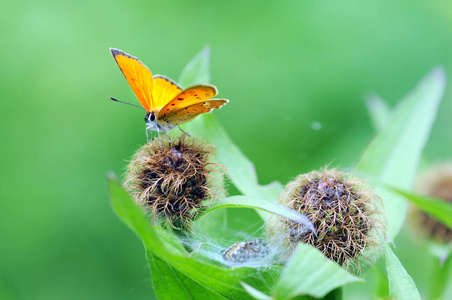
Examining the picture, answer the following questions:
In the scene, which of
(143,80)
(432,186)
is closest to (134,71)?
(143,80)

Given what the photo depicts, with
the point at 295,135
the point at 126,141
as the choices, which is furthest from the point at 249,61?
the point at 126,141

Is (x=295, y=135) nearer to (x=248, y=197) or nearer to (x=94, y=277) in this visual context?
(x=94, y=277)

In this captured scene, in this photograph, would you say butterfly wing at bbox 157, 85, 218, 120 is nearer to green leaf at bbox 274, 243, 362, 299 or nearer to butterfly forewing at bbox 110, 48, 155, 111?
butterfly forewing at bbox 110, 48, 155, 111

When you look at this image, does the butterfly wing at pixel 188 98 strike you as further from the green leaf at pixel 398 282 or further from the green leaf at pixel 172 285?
the green leaf at pixel 398 282

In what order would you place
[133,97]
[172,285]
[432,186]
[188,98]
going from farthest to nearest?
[133,97], [432,186], [188,98], [172,285]

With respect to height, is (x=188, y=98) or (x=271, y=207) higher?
(x=188, y=98)

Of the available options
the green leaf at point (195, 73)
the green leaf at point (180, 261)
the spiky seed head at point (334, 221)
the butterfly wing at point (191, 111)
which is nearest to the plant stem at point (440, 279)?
the spiky seed head at point (334, 221)

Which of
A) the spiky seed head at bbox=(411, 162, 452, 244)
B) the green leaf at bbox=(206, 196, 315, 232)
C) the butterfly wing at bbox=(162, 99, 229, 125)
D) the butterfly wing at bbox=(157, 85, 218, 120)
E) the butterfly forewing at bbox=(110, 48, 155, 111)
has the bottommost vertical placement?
the spiky seed head at bbox=(411, 162, 452, 244)

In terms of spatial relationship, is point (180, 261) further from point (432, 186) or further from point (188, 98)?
point (432, 186)

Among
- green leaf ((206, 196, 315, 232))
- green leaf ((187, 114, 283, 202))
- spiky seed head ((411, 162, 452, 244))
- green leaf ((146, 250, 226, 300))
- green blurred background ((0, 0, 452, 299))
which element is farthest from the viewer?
green blurred background ((0, 0, 452, 299))

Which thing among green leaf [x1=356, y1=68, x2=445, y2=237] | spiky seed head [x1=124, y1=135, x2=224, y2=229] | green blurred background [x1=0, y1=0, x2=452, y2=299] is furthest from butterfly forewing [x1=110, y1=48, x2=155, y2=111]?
green blurred background [x1=0, y1=0, x2=452, y2=299]
